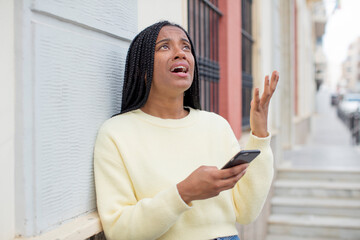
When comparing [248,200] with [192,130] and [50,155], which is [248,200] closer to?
[192,130]

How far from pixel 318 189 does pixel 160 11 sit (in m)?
4.46

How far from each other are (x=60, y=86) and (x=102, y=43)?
0.37 metres

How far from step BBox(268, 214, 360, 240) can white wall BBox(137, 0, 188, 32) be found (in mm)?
3658

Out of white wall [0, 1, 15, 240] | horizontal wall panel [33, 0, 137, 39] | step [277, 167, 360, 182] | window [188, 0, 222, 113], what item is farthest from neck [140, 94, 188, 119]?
step [277, 167, 360, 182]

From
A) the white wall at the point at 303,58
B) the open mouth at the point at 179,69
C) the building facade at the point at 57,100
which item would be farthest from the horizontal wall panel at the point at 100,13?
the white wall at the point at 303,58

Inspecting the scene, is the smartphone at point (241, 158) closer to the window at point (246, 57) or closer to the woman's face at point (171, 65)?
the woman's face at point (171, 65)

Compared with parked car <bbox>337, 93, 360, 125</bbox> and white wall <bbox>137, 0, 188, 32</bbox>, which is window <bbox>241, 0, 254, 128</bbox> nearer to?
white wall <bbox>137, 0, 188, 32</bbox>

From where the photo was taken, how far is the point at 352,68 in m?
85.9

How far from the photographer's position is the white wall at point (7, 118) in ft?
3.87

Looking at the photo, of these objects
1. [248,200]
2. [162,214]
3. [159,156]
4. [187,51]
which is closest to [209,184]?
[162,214]

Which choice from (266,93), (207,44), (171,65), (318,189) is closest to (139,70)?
(171,65)

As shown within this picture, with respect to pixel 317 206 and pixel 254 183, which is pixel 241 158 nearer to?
pixel 254 183

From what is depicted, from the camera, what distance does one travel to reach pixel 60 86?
141cm

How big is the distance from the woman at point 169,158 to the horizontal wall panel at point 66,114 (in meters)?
0.08
